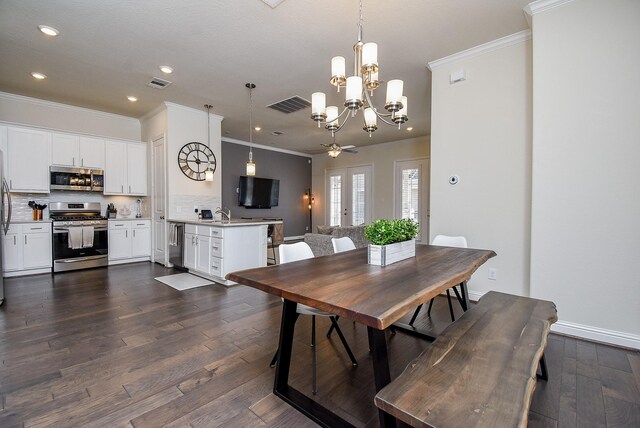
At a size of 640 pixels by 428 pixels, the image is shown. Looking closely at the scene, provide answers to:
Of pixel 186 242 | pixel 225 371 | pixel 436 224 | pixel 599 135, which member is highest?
pixel 599 135

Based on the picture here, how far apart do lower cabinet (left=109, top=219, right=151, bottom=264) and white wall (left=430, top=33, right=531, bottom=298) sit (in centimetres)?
530

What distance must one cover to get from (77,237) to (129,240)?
2.73 ft

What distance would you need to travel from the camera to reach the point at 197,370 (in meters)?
2.05

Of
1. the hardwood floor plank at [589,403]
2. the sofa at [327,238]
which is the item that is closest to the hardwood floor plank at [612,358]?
the hardwood floor plank at [589,403]

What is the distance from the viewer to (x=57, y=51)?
3.47 meters

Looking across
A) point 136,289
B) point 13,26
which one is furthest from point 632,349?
point 13,26

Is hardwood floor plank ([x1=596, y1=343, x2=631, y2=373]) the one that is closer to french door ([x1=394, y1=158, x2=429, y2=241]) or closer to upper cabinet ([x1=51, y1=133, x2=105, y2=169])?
french door ([x1=394, y1=158, x2=429, y2=241])

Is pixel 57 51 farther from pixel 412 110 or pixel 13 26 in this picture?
pixel 412 110

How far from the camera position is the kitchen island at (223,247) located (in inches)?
162

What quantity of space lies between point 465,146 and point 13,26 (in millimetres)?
5022

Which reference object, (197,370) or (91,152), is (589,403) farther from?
(91,152)

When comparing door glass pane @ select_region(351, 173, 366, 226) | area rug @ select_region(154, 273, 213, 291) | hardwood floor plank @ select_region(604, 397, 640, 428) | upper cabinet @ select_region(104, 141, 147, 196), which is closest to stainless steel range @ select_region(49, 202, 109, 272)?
upper cabinet @ select_region(104, 141, 147, 196)

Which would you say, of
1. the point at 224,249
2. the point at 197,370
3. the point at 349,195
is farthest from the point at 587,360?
the point at 349,195

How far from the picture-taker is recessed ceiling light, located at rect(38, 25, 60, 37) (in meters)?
3.00
